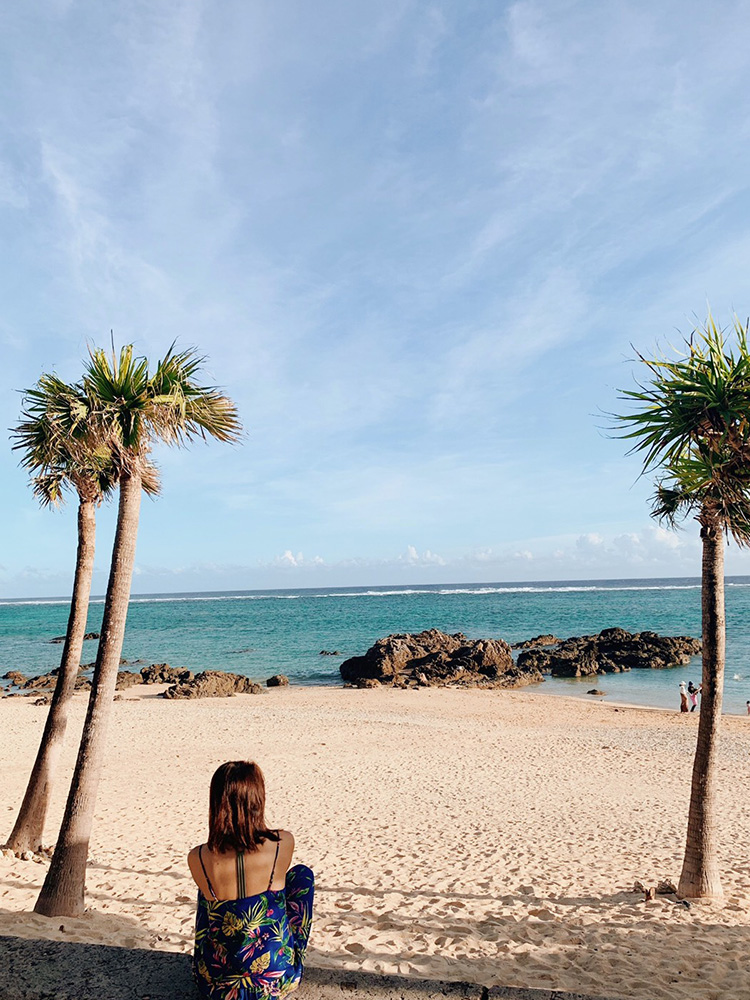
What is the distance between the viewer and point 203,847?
3.86m

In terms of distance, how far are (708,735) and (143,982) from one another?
6.44 m

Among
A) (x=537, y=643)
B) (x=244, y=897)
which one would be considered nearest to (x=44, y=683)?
(x=537, y=643)

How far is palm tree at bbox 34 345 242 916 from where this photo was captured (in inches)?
260

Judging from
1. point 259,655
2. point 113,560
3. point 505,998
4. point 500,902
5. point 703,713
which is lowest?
point 259,655

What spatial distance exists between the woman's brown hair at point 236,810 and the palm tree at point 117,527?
3271 millimetres

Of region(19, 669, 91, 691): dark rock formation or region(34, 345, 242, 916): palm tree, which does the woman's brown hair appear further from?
region(19, 669, 91, 691): dark rock formation

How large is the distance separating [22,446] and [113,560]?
2.54m

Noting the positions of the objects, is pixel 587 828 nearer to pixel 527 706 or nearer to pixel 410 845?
pixel 410 845

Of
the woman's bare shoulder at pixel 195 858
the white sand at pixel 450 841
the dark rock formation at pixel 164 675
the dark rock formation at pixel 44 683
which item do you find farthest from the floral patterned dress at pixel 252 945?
the dark rock formation at pixel 164 675

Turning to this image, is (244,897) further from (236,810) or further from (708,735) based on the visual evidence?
(708,735)

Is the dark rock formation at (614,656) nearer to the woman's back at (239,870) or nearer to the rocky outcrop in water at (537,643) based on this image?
the rocky outcrop in water at (537,643)

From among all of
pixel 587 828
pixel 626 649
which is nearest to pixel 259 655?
pixel 626 649

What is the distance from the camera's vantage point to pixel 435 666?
3803cm

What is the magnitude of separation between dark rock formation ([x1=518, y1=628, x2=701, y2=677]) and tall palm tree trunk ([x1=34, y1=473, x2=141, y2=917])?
34.9 metres
